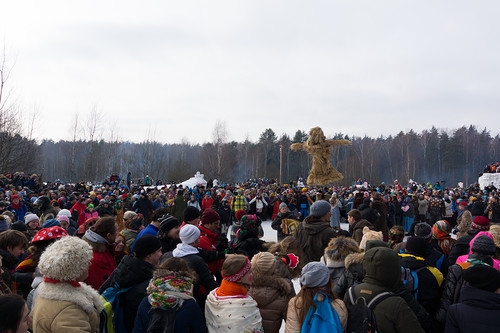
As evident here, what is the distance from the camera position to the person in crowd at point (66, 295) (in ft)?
8.88

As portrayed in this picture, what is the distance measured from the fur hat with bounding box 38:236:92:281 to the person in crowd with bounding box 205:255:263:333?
1048mm

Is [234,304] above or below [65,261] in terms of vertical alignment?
below

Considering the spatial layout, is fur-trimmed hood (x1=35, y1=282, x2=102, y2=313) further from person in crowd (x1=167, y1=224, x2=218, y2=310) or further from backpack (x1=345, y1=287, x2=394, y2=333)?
backpack (x1=345, y1=287, x2=394, y2=333)

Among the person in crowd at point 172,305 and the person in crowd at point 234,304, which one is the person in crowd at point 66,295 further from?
the person in crowd at point 234,304

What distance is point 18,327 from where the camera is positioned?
2338 mm


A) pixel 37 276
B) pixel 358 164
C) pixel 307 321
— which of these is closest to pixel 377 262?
pixel 307 321

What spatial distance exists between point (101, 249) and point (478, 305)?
381cm

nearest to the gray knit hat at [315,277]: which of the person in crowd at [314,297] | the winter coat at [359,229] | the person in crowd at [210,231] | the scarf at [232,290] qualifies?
the person in crowd at [314,297]

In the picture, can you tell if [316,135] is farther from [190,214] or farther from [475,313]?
[475,313]

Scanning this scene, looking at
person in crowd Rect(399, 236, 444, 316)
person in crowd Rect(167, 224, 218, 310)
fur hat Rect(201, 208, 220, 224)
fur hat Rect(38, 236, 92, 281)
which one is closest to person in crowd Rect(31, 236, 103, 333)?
fur hat Rect(38, 236, 92, 281)

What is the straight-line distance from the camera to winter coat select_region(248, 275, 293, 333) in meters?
3.50

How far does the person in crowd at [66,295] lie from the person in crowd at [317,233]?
11.1 ft

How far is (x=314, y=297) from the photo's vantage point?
307cm

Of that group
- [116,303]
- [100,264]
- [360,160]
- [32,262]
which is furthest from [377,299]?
[360,160]
